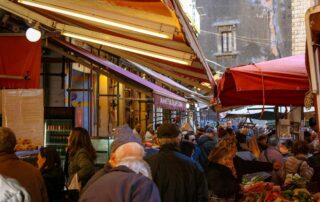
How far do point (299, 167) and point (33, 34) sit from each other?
4.70 m

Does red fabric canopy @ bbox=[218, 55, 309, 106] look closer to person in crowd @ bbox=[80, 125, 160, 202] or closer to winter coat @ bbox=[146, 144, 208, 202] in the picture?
winter coat @ bbox=[146, 144, 208, 202]

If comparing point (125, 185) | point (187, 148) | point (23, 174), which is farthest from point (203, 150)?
point (125, 185)

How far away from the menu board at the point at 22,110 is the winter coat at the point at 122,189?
477 cm

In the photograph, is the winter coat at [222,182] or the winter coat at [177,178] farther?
the winter coat at [222,182]

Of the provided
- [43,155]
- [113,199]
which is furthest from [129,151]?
[43,155]

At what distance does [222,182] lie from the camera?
19.0ft

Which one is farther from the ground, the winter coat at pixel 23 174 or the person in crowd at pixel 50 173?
the winter coat at pixel 23 174

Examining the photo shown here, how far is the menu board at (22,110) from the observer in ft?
25.0

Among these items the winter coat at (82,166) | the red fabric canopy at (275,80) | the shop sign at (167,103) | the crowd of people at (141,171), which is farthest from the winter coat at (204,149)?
the winter coat at (82,166)

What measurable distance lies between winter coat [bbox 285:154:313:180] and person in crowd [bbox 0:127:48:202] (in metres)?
4.26

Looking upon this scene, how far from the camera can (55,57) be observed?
11664 millimetres

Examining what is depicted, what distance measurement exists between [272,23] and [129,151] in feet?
114

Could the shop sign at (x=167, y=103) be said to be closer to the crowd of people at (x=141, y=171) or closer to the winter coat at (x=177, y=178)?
the crowd of people at (x=141, y=171)

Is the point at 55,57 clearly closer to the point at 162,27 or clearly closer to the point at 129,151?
the point at 162,27
